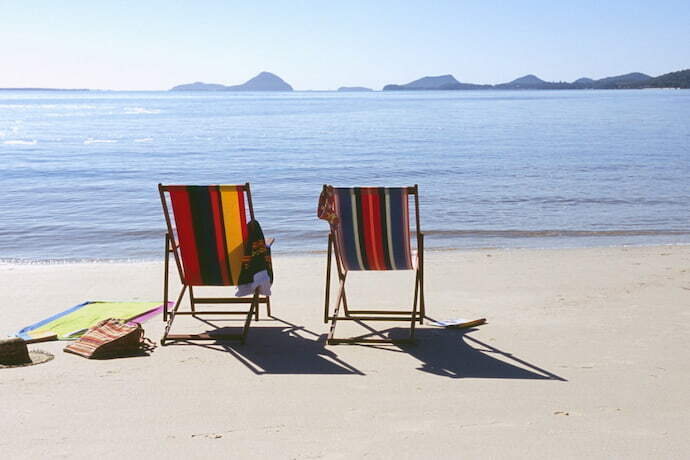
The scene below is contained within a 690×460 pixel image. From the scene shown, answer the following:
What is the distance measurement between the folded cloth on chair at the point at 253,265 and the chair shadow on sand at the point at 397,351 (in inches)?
13.6

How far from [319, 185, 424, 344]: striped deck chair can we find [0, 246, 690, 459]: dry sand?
0.45 metres

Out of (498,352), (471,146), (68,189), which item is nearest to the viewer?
(498,352)

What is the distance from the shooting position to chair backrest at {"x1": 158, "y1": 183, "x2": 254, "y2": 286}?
211 inches

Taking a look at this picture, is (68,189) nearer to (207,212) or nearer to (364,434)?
(207,212)

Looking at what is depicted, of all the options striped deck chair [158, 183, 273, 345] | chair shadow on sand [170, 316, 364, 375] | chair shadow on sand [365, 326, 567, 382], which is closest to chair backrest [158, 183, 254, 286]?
striped deck chair [158, 183, 273, 345]

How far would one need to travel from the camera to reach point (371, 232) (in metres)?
5.52

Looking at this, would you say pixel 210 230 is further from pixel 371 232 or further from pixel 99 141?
pixel 99 141

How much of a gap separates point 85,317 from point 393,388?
2699 millimetres

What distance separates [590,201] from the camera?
1558 cm

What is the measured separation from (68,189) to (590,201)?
38.8 feet

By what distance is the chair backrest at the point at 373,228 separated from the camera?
Result: 214 inches

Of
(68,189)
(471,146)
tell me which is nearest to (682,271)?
(68,189)

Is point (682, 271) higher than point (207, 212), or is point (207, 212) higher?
point (207, 212)

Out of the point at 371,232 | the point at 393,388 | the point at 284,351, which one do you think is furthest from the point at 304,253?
the point at 393,388
